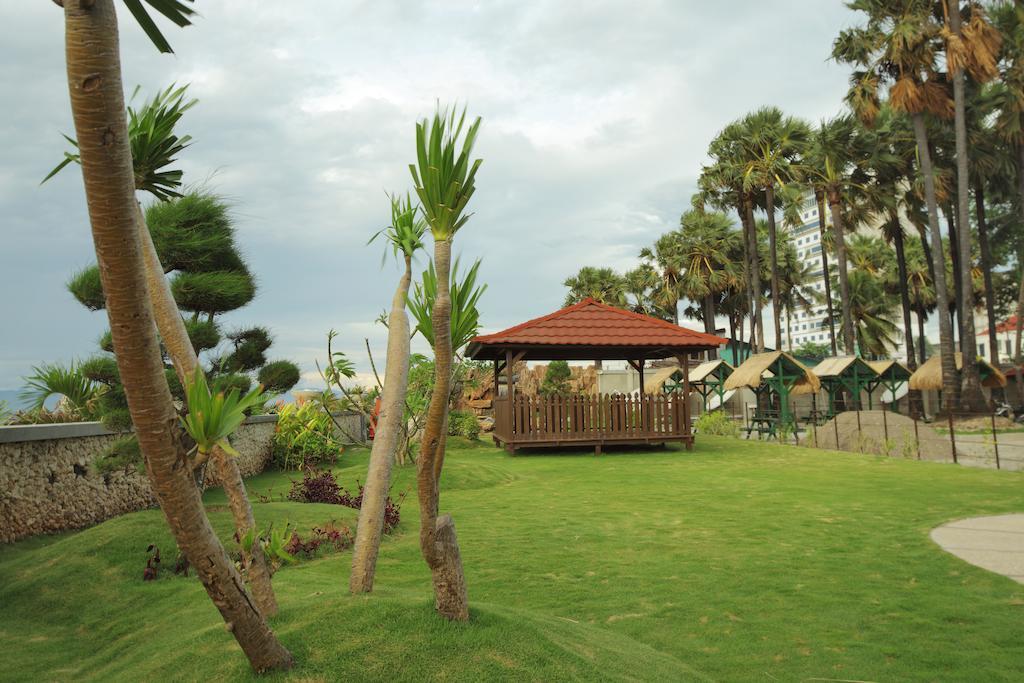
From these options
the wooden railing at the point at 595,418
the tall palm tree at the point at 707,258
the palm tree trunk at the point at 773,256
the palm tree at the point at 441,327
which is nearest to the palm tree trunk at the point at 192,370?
the palm tree at the point at 441,327

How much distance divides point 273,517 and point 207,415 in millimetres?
5887

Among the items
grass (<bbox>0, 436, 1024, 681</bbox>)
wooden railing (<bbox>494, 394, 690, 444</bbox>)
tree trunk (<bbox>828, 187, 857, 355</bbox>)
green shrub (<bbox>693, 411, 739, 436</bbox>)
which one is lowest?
grass (<bbox>0, 436, 1024, 681</bbox>)

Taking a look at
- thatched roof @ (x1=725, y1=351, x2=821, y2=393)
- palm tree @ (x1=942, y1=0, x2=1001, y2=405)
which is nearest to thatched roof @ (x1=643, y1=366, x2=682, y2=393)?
thatched roof @ (x1=725, y1=351, x2=821, y2=393)

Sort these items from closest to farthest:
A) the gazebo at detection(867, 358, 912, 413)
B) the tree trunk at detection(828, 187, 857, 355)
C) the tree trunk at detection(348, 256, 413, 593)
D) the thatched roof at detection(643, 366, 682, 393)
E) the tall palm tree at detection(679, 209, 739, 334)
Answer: the tree trunk at detection(348, 256, 413, 593) < the gazebo at detection(867, 358, 912, 413) < the tree trunk at detection(828, 187, 857, 355) < the thatched roof at detection(643, 366, 682, 393) < the tall palm tree at detection(679, 209, 739, 334)

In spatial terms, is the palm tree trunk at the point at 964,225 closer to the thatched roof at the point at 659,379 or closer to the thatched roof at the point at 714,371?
the thatched roof at the point at 714,371

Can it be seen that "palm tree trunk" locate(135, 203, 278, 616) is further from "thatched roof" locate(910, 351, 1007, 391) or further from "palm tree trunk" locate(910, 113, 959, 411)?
"thatched roof" locate(910, 351, 1007, 391)

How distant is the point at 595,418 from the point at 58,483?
13019mm

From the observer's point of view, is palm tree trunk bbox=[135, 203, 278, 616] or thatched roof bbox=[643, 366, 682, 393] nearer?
palm tree trunk bbox=[135, 203, 278, 616]

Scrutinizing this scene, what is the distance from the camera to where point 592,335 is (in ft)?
61.4

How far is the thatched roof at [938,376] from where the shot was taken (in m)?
30.3

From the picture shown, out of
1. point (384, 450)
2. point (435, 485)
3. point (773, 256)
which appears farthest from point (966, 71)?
point (435, 485)

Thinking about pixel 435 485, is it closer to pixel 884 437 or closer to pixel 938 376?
pixel 884 437

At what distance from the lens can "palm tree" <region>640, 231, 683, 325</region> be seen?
1807 inches

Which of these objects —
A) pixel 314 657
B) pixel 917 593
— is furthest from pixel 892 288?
pixel 314 657
